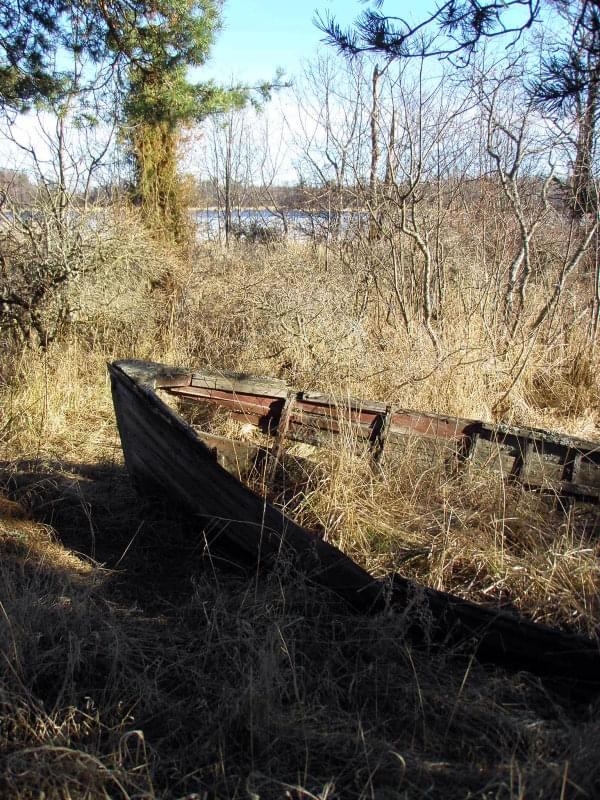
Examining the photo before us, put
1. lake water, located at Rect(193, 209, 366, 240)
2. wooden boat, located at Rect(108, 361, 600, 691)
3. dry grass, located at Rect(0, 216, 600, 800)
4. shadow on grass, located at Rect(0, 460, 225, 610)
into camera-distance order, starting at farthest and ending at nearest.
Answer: lake water, located at Rect(193, 209, 366, 240)
shadow on grass, located at Rect(0, 460, 225, 610)
wooden boat, located at Rect(108, 361, 600, 691)
dry grass, located at Rect(0, 216, 600, 800)

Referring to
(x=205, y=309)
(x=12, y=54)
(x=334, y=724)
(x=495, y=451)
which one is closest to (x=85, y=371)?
(x=205, y=309)

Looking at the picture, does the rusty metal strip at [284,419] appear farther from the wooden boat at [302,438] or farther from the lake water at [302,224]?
the lake water at [302,224]

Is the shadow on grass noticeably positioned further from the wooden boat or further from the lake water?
the lake water

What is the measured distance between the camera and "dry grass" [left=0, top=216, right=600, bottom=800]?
2.20 metres

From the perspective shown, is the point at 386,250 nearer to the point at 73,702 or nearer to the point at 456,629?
the point at 456,629

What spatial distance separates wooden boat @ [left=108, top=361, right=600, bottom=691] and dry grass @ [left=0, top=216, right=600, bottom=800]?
0.43 feet

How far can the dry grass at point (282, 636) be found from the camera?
Result: 7.20 feet

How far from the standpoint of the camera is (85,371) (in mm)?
7297

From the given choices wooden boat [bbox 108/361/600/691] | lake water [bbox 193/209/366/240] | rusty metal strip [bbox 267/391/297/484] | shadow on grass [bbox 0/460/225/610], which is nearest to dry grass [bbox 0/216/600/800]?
shadow on grass [bbox 0/460/225/610]

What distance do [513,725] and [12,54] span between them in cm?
680

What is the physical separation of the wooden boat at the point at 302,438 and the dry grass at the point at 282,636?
0.13m

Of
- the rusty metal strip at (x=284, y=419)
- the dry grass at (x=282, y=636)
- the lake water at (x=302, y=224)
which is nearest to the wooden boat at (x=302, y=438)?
the rusty metal strip at (x=284, y=419)

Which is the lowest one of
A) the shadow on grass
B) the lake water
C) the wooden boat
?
the shadow on grass

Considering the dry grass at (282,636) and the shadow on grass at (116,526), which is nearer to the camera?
the dry grass at (282,636)
